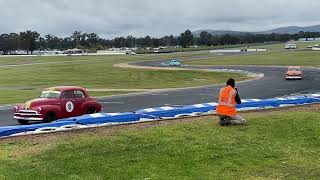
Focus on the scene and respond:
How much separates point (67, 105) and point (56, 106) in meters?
0.61

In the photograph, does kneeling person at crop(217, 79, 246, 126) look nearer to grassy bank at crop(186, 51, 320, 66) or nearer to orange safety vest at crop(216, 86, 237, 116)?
orange safety vest at crop(216, 86, 237, 116)

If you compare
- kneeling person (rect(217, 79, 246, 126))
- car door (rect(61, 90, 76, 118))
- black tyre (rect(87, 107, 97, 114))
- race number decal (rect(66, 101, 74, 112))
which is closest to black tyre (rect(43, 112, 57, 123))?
car door (rect(61, 90, 76, 118))

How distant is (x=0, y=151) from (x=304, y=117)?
34.1 feet

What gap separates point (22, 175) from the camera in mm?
10195

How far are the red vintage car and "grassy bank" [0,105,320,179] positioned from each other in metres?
5.24

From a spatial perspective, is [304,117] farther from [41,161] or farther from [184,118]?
[41,161]

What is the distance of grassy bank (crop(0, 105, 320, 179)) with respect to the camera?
34.3 feet

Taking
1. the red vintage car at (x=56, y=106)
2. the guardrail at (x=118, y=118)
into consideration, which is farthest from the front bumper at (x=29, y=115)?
the guardrail at (x=118, y=118)

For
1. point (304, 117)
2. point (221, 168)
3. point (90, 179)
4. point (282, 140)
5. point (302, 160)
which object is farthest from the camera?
point (304, 117)

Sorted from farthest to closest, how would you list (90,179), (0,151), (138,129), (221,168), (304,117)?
(304,117) < (138,129) < (0,151) < (221,168) < (90,179)

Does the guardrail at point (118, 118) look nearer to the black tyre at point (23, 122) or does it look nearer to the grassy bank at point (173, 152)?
the grassy bank at point (173, 152)

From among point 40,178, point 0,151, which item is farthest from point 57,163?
point 0,151

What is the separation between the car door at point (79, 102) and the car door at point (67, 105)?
0.16m

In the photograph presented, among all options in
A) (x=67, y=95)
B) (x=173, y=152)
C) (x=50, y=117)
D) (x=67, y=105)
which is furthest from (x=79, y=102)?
(x=173, y=152)
